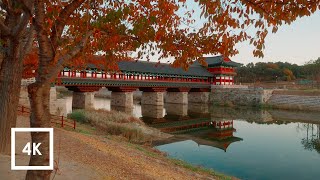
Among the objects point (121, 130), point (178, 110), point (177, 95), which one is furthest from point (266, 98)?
point (121, 130)

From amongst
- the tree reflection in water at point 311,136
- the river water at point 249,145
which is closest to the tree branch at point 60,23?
the river water at point 249,145

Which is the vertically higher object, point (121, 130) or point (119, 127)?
point (119, 127)

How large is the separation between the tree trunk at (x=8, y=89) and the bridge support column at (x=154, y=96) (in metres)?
34.8

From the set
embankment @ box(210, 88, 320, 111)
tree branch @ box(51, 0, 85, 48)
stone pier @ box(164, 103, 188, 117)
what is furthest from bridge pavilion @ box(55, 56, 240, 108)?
tree branch @ box(51, 0, 85, 48)

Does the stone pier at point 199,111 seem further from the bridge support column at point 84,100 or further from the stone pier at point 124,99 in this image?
the bridge support column at point 84,100

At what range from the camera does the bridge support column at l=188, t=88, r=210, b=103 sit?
5053 centimetres

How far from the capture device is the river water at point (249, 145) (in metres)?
14.5

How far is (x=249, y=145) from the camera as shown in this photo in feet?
65.0

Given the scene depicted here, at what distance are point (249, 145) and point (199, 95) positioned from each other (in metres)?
31.7

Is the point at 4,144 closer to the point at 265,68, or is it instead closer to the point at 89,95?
the point at 89,95

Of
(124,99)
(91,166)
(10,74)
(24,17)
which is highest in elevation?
(24,17)

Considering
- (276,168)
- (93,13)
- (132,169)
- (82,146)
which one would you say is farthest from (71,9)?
(276,168)

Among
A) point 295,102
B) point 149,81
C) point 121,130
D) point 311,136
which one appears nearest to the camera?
point 121,130

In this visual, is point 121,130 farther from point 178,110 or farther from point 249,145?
point 178,110
